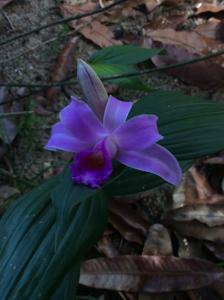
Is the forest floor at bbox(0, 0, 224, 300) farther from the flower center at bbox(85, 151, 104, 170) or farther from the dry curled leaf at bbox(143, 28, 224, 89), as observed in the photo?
the flower center at bbox(85, 151, 104, 170)

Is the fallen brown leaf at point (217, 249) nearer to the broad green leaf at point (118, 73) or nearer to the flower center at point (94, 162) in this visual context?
the broad green leaf at point (118, 73)

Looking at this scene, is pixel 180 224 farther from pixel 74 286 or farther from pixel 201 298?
pixel 74 286

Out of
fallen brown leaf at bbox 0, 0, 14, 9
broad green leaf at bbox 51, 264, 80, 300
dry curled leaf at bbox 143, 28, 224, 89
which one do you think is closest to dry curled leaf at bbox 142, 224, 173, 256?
broad green leaf at bbox 51, 264, 80, 300

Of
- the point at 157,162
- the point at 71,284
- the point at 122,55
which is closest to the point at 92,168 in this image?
the point at 157,162

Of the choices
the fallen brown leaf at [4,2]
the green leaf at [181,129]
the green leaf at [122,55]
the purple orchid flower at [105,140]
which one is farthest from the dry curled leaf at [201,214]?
the fallen brown leaf at [4,2]

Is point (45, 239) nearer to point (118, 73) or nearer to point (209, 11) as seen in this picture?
point (118, 73)

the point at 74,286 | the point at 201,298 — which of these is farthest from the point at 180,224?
the point at 74,286
